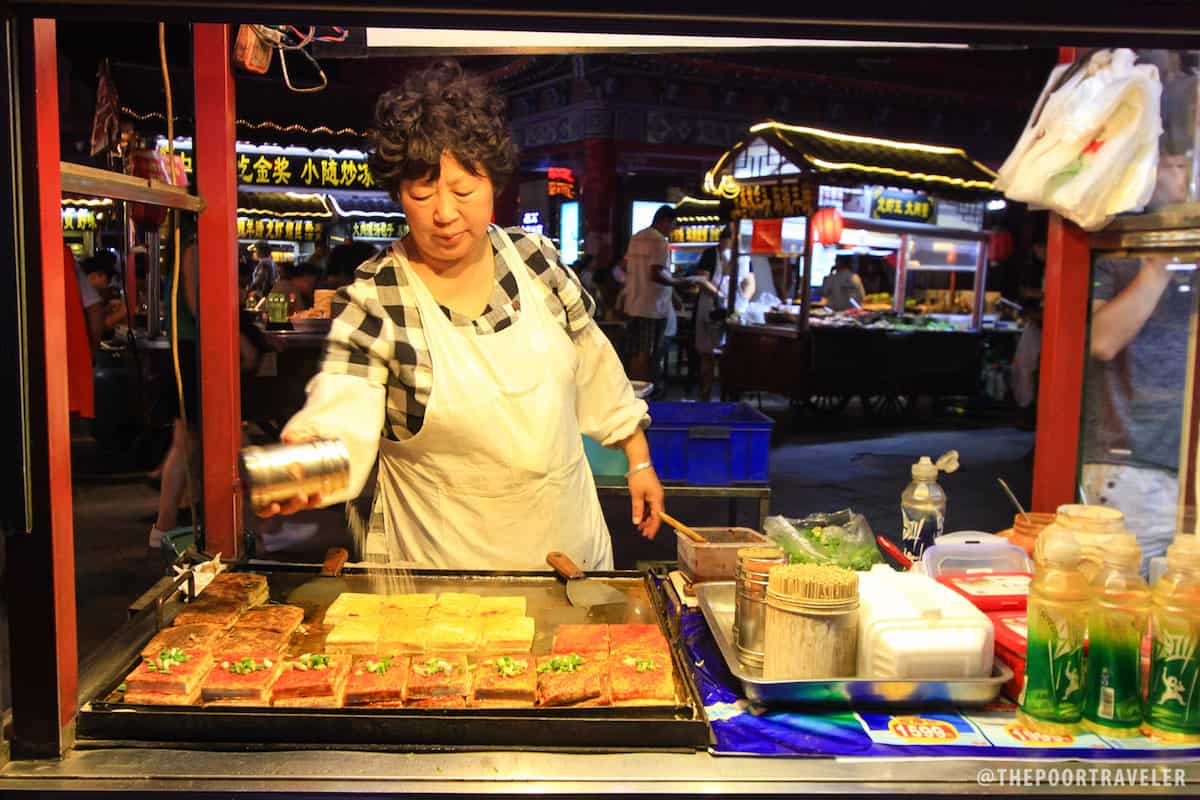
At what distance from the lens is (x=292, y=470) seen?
1646mm

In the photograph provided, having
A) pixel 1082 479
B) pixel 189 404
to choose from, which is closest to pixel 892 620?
pixel 1082 479

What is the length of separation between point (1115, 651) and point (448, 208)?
1662mm

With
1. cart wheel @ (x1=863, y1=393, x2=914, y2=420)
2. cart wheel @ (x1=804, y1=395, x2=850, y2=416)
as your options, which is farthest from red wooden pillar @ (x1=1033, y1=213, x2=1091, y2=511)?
cart wheel @ (x1=863, y1=393, x2=914, y2=420)

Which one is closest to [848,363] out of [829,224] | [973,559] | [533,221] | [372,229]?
[829,224]

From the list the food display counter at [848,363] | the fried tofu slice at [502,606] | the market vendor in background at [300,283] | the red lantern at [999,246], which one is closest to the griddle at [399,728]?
the fried tofu slice at [502,606]

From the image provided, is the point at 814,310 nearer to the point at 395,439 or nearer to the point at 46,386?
the point at 395,439

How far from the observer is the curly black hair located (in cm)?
231

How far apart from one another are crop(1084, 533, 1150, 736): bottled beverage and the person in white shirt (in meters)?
10.3

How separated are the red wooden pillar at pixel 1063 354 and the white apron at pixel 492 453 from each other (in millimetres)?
1428

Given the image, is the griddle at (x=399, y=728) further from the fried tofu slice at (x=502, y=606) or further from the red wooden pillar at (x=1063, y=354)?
the red wooden pillar at (x=1063, y=354)

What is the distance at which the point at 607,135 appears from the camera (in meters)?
15.8

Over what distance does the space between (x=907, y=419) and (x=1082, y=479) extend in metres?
9.81

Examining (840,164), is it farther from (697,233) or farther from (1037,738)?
(1037,738)

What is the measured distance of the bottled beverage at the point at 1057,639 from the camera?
165cm
